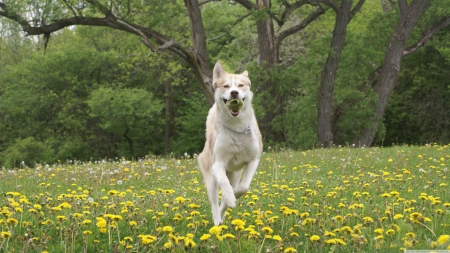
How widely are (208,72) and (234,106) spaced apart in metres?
14.7

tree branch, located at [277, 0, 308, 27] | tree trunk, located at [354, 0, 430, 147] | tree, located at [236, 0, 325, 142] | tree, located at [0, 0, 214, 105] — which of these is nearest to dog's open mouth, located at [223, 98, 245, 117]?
tree, located at [0, 0, 214, 105]

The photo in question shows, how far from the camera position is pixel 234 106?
19.0 ft

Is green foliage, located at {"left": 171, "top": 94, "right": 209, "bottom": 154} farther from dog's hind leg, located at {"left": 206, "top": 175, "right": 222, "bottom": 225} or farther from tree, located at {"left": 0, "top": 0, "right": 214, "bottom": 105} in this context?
dog's hind leg, located at {"left": 206, "top": 175, "right": 222, "bottom": 225}

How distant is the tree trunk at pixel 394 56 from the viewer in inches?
823

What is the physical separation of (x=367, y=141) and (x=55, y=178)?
15.8 meters

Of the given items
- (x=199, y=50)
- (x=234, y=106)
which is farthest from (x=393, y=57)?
(x=234, y=106)

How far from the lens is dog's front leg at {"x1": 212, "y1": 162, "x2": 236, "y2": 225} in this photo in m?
4.97

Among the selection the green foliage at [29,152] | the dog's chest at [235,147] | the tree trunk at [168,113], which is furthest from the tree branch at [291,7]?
the green foliage at [29,152]

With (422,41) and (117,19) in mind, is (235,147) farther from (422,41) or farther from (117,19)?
(422,41)

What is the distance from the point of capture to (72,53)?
38.5 m

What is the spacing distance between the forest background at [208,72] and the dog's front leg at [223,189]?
14.0m

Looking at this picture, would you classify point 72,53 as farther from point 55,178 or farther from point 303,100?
point 55,178

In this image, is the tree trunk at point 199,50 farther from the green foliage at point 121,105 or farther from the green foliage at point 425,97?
the green foliage at point 425,97

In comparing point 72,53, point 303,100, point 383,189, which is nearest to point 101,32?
point 72,53
